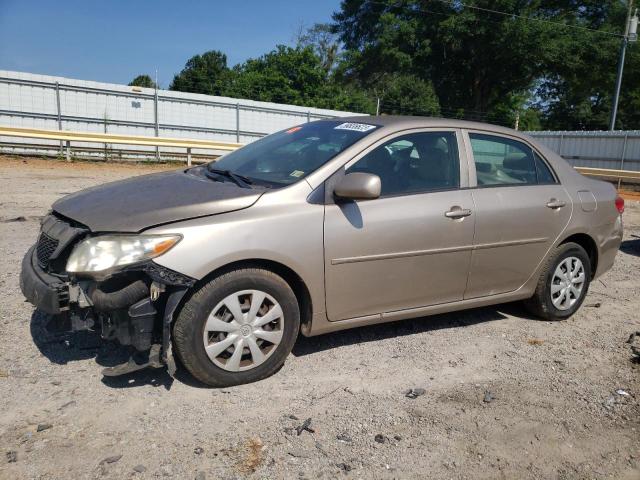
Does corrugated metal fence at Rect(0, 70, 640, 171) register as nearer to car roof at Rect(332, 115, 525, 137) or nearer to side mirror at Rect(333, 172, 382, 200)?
car roof at Rect(332, 115, 525, 137)

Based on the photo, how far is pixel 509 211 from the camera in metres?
4.48

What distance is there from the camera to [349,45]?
128ft

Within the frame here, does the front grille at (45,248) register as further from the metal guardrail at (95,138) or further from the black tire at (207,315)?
the metal guardrail at (95,138)

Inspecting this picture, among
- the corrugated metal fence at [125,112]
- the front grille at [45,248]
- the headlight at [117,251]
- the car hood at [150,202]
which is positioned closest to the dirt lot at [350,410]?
the front grille at [45,248]

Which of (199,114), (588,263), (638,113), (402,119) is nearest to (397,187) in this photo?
(402,119)

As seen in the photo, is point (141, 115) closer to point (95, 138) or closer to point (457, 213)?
point (95, 138)

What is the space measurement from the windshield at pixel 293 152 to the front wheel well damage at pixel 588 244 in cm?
219

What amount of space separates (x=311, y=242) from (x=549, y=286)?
2478mm

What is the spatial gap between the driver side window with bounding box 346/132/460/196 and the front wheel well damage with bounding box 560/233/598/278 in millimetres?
1417

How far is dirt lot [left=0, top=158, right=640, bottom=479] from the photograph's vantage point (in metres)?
2.77

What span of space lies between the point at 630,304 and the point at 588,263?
1.06m

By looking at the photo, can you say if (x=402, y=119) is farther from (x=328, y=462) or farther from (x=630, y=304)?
(x=630, y=304)

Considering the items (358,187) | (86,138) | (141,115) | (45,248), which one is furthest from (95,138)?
(358,187)

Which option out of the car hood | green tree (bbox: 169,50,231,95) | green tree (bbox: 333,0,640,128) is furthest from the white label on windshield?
green tree (bbox: 169,50,231,95)
